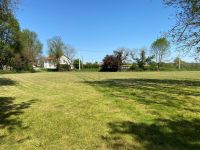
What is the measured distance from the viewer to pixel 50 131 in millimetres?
4793

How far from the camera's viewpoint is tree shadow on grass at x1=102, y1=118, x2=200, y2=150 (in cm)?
383

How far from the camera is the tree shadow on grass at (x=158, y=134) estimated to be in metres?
3.83

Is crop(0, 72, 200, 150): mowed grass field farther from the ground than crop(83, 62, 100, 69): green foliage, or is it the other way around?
crop(83, 62, 100, 69): green foliage

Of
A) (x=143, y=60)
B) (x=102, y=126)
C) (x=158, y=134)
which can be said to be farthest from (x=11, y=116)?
(x=143, y=60)

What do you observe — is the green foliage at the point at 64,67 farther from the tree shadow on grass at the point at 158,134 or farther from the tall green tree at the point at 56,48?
the tree shadow on grass at the point at 158,134

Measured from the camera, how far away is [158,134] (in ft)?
14.2

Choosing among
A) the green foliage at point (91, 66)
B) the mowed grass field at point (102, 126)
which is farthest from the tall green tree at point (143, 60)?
the mowed grass field at point (102, 126)

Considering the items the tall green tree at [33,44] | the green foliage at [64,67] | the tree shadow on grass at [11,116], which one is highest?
the tall green tree at [33,44]

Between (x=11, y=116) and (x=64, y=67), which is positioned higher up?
(x=64, y=67)

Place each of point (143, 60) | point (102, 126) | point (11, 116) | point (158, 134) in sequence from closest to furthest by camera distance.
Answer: point (158, 134) → point (102, 126) → point (11, 116) → point (143, 60)

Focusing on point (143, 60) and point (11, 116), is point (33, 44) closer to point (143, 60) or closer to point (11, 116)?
point (143, 60)

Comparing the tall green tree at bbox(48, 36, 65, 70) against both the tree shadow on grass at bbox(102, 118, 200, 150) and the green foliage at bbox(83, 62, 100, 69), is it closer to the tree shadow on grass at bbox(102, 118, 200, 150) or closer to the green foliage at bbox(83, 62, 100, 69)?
the green foliage at bbox(83, 62, 100, 69)

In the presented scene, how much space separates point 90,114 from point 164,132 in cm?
223

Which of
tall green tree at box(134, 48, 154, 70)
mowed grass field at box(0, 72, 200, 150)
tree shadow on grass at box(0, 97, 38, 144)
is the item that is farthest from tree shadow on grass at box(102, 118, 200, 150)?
tall green tree at box(134, 48, 154, 70)
